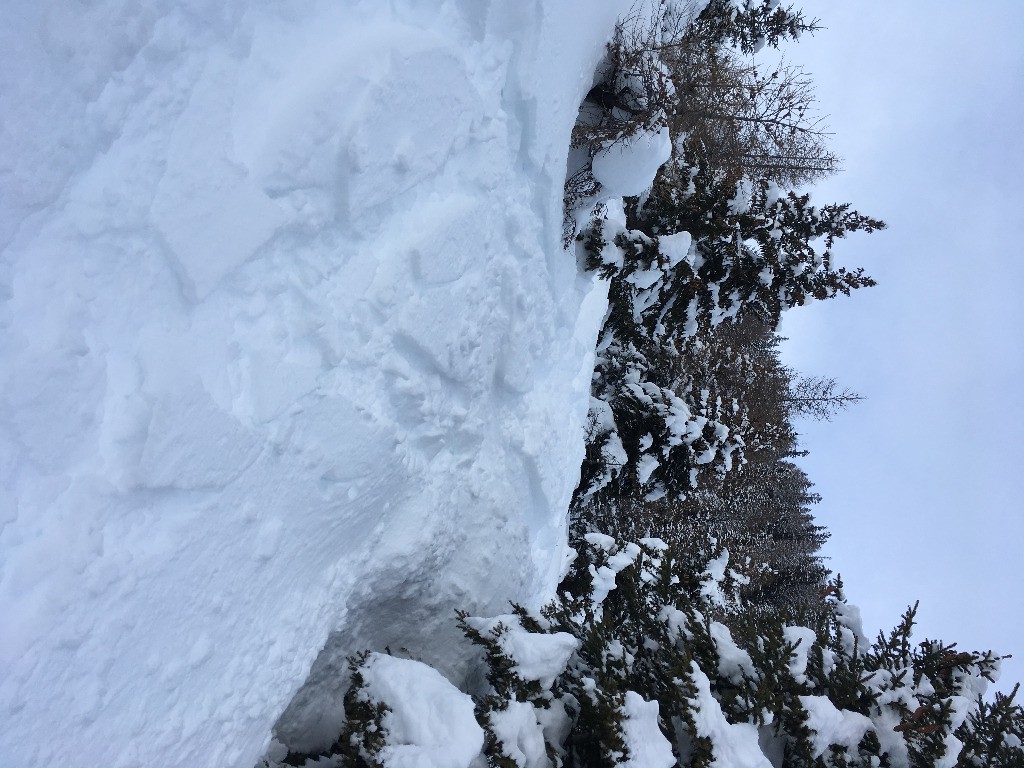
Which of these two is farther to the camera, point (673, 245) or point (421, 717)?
point (673, 245)

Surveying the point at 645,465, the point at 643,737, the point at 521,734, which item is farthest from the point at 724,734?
the point at 645,465

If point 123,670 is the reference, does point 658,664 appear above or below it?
above

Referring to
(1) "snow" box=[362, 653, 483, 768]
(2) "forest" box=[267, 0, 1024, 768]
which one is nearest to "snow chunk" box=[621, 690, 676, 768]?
(2) "forest" box=[267, 0, 1024, 768]

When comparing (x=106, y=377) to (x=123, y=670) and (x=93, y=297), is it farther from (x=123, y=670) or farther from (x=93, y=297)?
(x=123, y=670)

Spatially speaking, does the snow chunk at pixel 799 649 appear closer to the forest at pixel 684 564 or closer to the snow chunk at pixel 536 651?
the forest at pixel 684 564

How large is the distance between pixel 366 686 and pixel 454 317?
262 centimetres

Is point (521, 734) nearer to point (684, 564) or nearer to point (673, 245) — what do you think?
point (673, 245)

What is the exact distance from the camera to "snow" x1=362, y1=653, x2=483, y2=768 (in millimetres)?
3473

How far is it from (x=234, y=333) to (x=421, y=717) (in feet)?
8.81

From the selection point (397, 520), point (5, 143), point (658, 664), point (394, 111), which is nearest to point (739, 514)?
point (658, 664)

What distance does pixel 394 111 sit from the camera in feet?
11.3

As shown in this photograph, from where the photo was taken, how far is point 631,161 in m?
5.38

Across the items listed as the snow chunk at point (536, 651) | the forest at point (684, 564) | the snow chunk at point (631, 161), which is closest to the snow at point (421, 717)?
the forest at point (684, 564)

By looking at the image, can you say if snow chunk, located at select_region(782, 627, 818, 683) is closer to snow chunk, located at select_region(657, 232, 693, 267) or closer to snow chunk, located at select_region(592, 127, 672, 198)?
snow chunk, located at select_region(657, 232, 693, 267)
